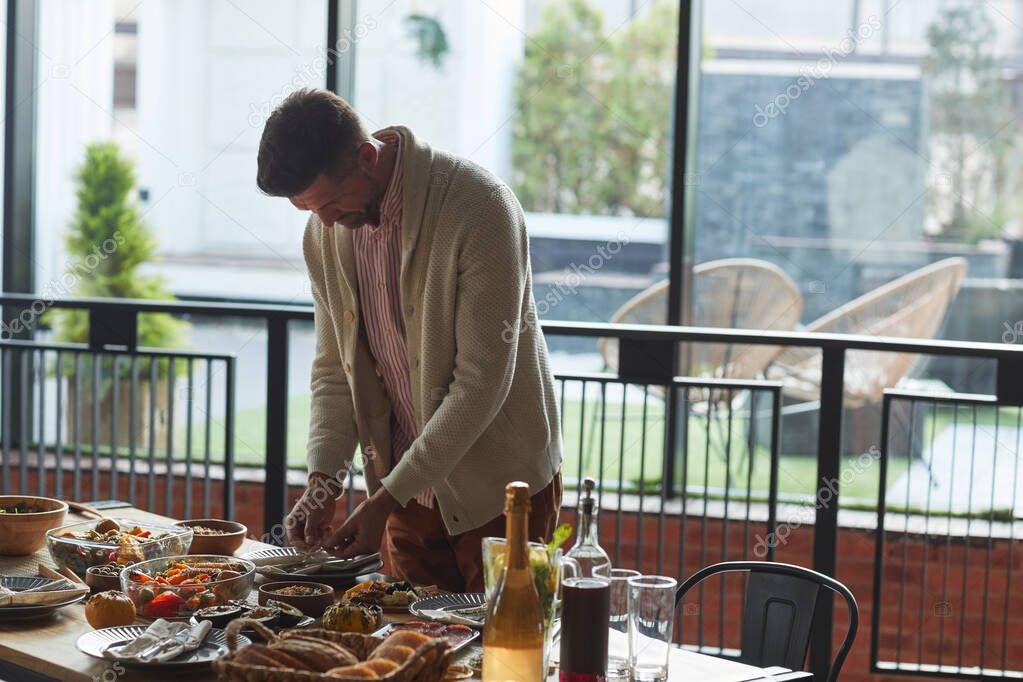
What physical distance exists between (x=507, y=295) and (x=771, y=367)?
8.86 ft

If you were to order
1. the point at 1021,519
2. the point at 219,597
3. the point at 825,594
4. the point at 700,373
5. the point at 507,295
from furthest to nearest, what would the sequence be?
the point at 700,373 < the point at 1021,519 < the point at 825,594 < the point at 507,295 < the point at 219,597

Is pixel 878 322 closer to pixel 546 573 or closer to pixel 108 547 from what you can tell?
pixel 108 547

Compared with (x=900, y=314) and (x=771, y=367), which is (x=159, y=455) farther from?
(x=900, y=314)

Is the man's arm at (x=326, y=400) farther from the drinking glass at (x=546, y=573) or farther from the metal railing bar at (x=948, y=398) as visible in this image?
the metal railing bar at (x=948, y=398)

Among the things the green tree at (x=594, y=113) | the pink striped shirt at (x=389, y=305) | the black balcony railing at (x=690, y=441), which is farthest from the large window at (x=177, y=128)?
the pink striped shirt at (x=389, y=305)

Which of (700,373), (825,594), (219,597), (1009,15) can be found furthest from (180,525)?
(1009,15)

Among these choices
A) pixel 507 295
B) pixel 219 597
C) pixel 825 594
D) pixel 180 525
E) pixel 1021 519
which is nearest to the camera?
pixel 219 597

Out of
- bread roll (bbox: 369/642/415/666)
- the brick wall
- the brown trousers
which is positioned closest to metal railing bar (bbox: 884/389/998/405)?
the brick wall

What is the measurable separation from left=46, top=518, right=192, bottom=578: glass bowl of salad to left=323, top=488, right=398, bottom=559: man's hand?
23cm

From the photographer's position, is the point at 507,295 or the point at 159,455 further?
the point at 159,455

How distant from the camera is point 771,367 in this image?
455cm

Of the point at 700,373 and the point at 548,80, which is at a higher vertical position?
the point at 548,80

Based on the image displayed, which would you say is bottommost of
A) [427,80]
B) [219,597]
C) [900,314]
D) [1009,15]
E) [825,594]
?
[825,594]

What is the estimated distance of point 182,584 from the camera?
1.73 metres
